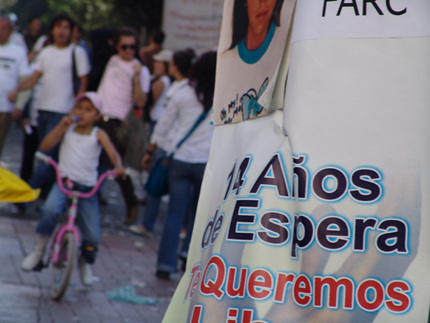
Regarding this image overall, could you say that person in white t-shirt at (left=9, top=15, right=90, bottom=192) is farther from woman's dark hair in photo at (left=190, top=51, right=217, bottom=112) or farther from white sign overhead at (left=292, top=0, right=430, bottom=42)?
white sign overhead at (left=292, top=0, right=430, bottom=42)

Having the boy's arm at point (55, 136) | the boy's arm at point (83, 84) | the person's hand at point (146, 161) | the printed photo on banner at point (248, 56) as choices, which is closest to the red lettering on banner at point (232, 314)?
the printed photo on banner at point (248, 56)

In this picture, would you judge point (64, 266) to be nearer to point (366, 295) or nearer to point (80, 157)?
point (80, 157)

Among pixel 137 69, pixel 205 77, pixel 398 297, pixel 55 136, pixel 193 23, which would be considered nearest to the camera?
pixel 398 297

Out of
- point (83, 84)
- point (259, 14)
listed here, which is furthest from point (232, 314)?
point (83, 84)

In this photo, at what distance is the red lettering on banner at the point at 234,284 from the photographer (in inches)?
82.1

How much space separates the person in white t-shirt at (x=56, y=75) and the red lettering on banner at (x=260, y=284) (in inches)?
229

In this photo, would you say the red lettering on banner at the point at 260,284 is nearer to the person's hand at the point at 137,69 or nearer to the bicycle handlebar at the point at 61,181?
the bicycle handlebar at the point at 61,181

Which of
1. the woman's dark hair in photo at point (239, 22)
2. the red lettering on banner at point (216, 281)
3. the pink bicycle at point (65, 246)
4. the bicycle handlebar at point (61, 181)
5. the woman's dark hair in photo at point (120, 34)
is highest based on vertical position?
the woman's dark hair in photo at point (120, 34)

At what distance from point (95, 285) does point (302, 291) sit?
3762 mm

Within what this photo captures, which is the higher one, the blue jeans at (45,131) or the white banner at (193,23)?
the white banner at (193,23)

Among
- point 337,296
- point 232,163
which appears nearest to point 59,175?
point 232,163

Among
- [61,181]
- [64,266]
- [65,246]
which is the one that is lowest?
[64,266]

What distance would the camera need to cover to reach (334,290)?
201 centimetres

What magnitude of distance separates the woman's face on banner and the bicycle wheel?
306cm
